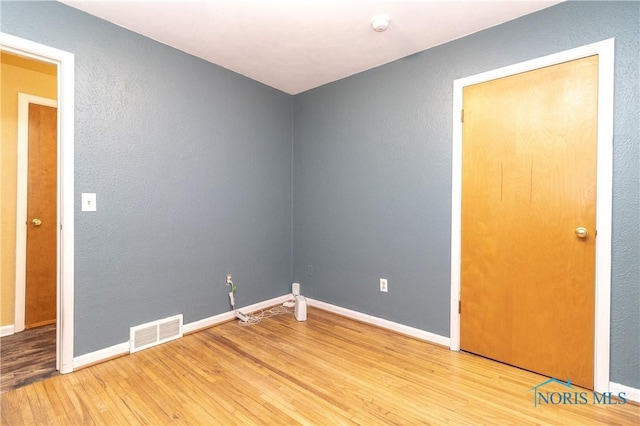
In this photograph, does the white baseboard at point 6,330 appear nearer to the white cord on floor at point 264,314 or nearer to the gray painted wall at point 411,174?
the white cord on floor at point 264,314

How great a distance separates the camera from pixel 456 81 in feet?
7.78

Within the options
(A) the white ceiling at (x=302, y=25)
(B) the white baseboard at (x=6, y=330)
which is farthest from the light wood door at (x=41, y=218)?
(A) the white ceiling at (x=302, y=25)

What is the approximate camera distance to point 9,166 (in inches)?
105

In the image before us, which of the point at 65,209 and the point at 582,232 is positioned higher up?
the point at 65,209

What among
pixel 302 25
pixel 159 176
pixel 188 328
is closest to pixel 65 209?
pixel 159 176

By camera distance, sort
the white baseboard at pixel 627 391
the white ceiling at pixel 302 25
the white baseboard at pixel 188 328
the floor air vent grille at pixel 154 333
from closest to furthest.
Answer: the white baseboard at pixel 627 391 < the white ceiling at pixel 302 25 < the white baseboard at pixel 188 328 < the floor air vent grille at pixel 154 333

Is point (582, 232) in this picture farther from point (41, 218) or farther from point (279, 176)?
point (41, 218)

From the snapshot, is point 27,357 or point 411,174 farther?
point 411,174

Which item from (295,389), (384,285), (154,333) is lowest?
(295,389)

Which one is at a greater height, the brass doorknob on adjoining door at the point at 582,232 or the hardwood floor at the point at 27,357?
the brass doorknob on adjoining door at the point at 582,232

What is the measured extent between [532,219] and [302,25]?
2.08 m

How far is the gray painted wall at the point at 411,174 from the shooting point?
5.79 feet

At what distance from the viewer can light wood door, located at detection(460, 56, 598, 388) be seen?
1.89 metres

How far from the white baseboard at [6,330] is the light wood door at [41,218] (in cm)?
11
